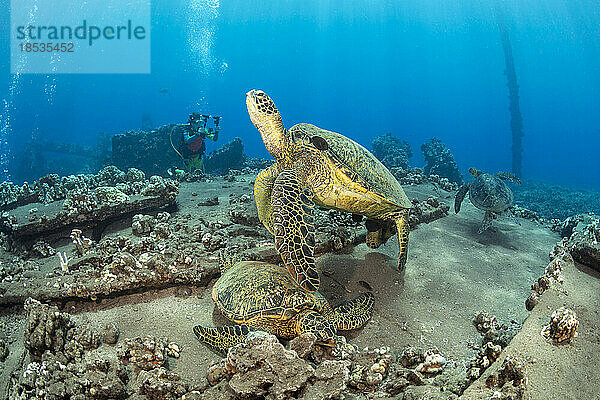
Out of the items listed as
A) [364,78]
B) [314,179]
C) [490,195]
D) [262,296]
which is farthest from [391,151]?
[364,78]

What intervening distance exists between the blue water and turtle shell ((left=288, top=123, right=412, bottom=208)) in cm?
8577

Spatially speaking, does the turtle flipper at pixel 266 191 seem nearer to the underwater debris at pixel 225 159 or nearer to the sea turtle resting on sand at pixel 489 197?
the sea turtle resting on sand at pixel 489 197

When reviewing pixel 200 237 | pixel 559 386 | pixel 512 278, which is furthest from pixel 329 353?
pixel 512 278

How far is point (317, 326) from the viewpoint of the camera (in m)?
2.69

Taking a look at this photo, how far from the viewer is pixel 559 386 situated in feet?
5.73

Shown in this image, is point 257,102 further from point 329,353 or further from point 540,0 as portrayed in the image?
point 540,0

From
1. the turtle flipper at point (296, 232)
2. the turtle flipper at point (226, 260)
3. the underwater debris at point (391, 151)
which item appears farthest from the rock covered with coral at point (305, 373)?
the underwater debris at point (391, 151)

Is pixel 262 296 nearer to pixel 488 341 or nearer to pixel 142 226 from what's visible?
pixel 488 341

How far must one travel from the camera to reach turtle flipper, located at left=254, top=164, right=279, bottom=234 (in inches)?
175

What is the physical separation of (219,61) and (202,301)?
171 m

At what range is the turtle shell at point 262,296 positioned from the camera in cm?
279

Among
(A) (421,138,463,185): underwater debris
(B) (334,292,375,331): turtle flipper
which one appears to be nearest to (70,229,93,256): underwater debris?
(B) (334,292,375,331): turtle flipper

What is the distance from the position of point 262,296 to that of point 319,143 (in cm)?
209

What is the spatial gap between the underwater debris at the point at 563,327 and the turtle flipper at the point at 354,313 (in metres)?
1.56
